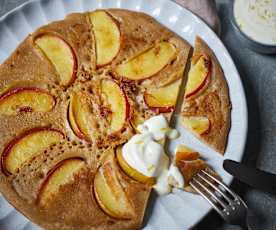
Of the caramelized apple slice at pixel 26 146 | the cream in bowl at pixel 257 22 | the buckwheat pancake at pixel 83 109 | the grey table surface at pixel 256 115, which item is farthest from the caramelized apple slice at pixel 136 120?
the cream in bowl at pixel 257 22

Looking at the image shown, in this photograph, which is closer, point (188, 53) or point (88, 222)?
point (88, 222)

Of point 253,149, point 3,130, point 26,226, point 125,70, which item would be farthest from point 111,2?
point 26,226

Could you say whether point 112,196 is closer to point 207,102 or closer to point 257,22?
point 207,102

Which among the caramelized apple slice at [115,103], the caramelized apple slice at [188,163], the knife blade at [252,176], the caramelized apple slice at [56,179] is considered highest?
the caramelized apple slice at [115,103]

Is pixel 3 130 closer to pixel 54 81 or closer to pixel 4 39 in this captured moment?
pixel 54 81

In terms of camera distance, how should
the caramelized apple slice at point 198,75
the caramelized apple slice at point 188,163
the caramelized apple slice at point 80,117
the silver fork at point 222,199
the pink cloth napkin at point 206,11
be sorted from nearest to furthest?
1. the silver fork at point 222,199
2. the caramelized apple slice at point 188,163
3. the caramelized apple slice at point 80,117
4. the caramelized apple slice at point 198,75
5. the pink cloth napkin at point 206,11

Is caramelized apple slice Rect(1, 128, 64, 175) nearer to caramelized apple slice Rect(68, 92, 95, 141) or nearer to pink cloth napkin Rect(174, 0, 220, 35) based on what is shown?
caramelized apple slice Rect(68, 92, 95, 141)

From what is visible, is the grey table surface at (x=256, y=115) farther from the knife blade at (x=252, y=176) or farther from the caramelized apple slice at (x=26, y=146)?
Result: the caramelized apple slice at (x=26, y=146)
